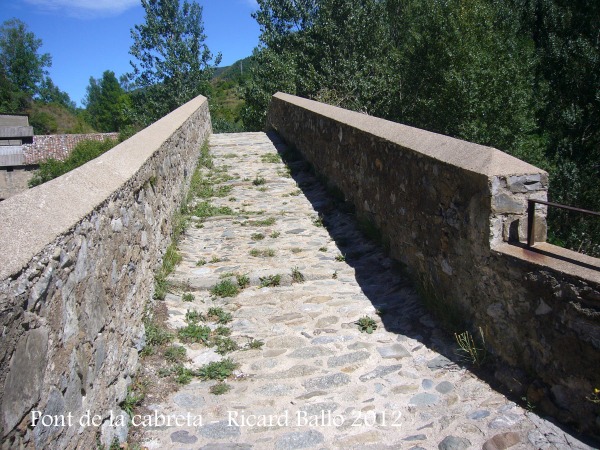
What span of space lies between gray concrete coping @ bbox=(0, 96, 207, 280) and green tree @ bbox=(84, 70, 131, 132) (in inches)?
2276

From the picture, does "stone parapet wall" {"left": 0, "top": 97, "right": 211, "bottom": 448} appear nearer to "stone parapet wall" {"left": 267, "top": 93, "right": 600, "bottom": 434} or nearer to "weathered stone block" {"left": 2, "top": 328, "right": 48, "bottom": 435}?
"weathered stone block" {"left": 2, "top": 328, "right": 48, "bottom": 435}

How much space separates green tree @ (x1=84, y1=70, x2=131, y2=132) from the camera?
67.4 metres

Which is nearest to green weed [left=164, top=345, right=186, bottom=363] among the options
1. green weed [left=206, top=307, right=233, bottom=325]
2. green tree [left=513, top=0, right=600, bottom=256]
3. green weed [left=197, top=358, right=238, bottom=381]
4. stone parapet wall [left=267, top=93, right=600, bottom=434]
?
green weed [left=197, top=358, right=238, bottom=381]

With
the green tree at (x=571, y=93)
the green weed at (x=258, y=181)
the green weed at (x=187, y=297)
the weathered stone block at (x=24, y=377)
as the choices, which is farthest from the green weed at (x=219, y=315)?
the green tree at (x=571, y=93)

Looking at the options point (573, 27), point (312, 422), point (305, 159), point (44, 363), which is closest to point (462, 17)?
point (573, 27)

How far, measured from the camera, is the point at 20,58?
60.5m

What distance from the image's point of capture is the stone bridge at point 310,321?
240 cm

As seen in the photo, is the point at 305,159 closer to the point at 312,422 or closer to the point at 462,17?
the point at 312,422

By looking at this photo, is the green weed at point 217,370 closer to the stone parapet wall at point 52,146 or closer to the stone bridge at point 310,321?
the stone bridge at point 310,321

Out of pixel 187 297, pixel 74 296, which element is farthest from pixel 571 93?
pixel 74 296

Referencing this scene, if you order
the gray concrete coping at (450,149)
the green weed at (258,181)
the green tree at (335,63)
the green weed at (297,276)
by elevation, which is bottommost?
the green weed at (297,276)

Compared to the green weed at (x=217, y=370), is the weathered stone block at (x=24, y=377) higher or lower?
higher

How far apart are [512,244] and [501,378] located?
84cm

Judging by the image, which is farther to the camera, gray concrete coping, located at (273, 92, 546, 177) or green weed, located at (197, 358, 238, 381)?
green weed, located at (197, 358, 238, 381)
